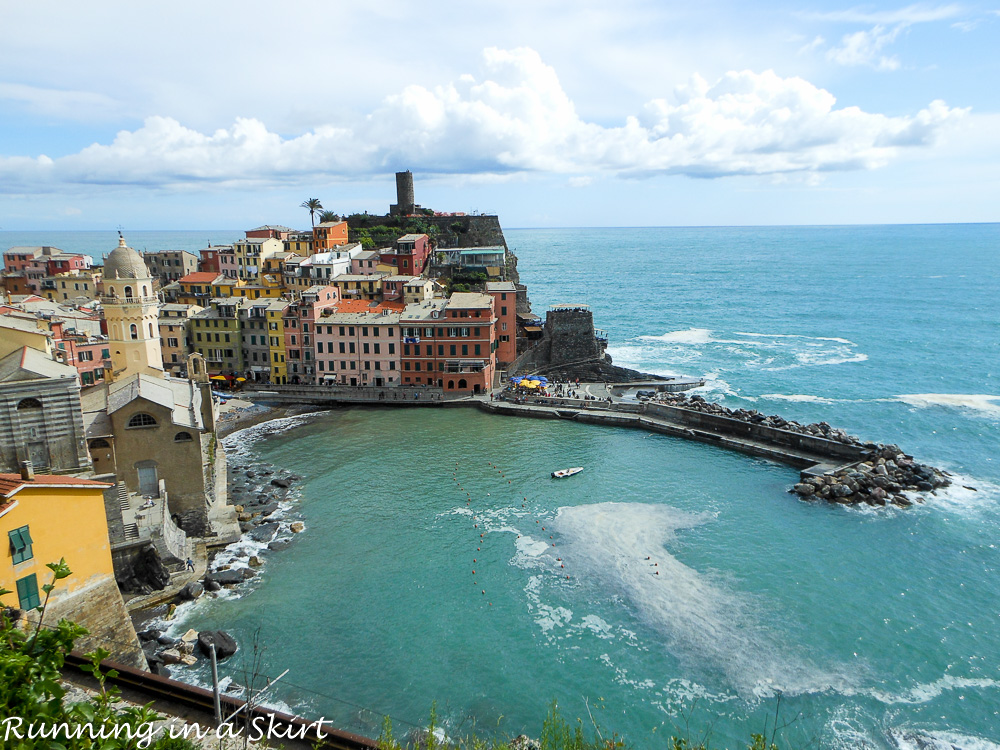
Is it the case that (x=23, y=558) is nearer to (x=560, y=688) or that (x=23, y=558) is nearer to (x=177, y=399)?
(x=560, y=688)

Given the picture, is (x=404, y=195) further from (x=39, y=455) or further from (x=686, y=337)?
(x=39, y=455)

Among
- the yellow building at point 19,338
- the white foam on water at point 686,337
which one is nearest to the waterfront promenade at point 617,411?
the yellow building at point 19,338

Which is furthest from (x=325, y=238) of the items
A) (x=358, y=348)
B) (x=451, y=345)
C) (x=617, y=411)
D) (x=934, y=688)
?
(x=934, y=688)

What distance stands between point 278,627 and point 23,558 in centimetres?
1236

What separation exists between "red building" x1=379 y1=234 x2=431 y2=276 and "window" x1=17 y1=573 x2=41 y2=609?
244ft

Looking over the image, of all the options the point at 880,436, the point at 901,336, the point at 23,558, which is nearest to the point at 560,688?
the point at 23,558

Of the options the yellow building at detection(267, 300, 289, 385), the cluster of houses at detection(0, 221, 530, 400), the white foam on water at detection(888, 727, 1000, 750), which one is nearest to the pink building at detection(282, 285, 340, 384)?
the cluster of houses at detection(0, 221, 530, 400)

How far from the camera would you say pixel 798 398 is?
226ft

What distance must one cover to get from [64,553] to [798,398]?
66239 millimetres

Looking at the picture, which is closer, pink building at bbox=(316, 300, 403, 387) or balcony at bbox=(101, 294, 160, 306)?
balcony at bbox=(101, 294, 160, 306)

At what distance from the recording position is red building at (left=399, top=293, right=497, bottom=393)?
6706cm

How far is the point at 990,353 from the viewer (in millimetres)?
88188

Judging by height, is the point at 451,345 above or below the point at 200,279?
below

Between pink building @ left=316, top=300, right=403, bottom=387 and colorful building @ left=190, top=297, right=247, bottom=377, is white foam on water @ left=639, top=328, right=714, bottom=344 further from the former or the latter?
colorful building @ left=190, top=297, right=247, bottom=377
